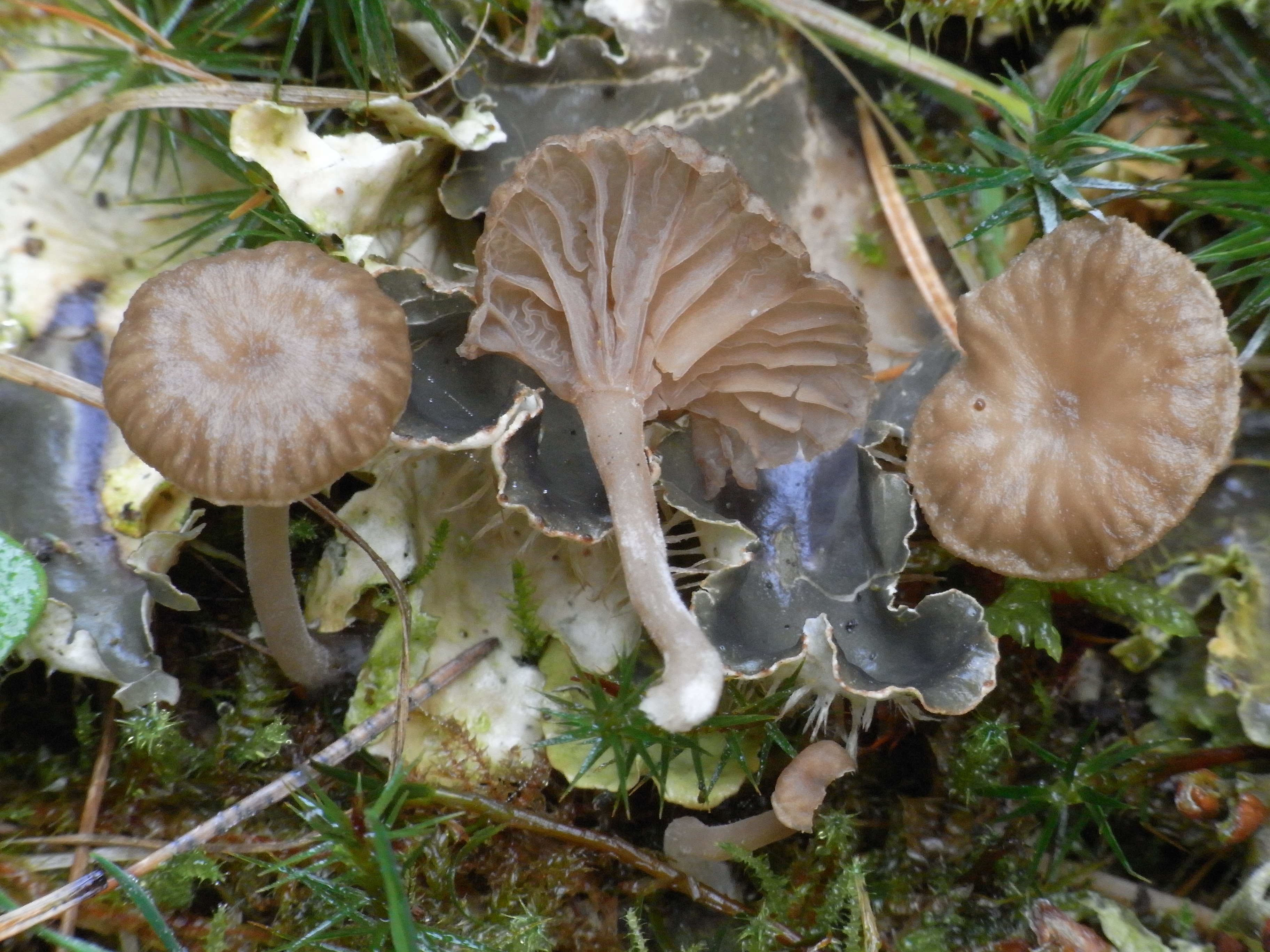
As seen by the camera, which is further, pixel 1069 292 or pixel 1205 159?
pixel 1205 159

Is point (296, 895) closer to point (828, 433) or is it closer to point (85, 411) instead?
point (85, 411)

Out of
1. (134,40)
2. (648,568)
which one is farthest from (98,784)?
(134,40)

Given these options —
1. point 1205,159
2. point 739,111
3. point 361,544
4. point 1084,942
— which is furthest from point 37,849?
point 1205,159

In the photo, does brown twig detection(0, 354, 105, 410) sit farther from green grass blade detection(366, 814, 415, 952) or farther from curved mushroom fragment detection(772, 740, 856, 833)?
curved mushroom fragment detection(772, 740, 856, 833)

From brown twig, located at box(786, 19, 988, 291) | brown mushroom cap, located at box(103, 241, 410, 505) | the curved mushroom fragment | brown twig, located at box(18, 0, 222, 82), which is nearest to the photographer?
brown mushroom cap, located at box(103, 241, 410, 505)

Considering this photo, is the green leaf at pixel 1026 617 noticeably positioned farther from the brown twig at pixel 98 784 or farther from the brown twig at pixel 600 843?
the brown twig at pixel 98 784

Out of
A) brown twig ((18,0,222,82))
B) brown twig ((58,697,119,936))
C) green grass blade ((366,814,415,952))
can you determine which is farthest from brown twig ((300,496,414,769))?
brown twig ((18,0,222,82))
